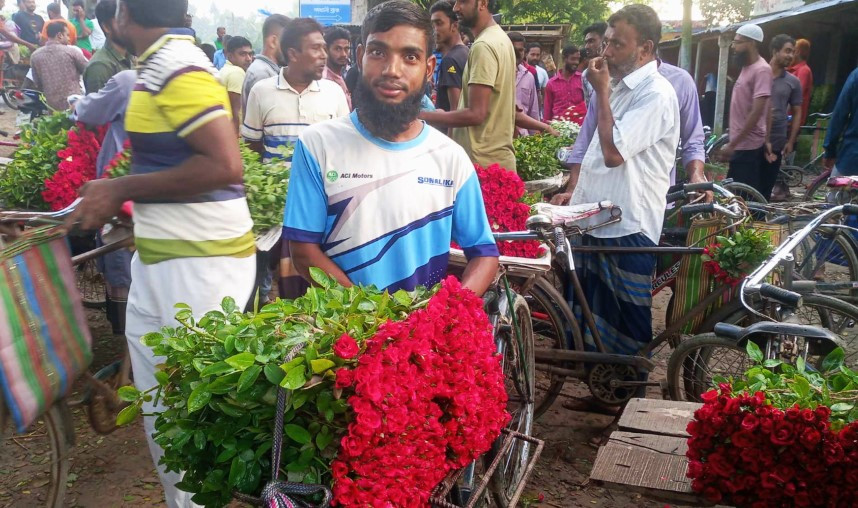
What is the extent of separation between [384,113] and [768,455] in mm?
1666

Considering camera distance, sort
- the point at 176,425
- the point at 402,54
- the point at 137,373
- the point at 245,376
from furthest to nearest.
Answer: the point at 137,373 → the point at 402,54 → the point at 176,425 → the point at 245,376

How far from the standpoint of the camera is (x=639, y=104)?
4.01 m

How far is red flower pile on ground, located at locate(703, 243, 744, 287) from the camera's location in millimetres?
4083

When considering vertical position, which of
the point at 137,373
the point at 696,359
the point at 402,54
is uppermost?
the point at 402,54

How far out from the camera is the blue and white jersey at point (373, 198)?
2.42m

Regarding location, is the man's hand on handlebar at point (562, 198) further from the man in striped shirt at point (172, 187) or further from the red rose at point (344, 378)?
the red rose at point (344, 378)

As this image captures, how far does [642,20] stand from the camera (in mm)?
4094

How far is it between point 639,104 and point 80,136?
3530mm

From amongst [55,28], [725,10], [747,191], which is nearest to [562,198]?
[747,191]

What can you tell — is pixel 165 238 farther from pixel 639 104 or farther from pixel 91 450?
pixel 639 104

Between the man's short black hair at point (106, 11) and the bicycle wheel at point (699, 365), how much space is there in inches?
156

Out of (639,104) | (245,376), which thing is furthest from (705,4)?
(245,376)

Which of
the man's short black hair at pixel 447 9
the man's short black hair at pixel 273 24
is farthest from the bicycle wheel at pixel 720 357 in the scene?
the man's short black hair at pixel 273 24

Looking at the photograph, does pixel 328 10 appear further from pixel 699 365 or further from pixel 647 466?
pixel 647 466
